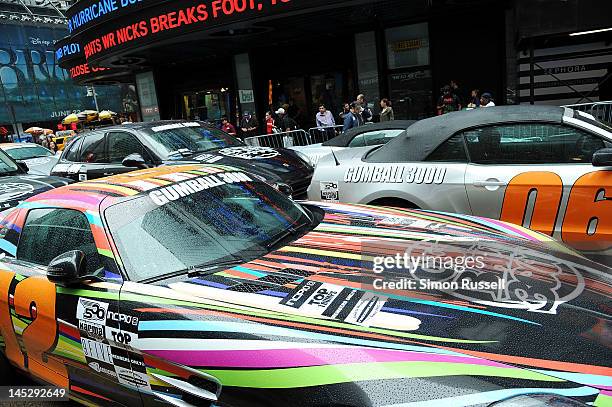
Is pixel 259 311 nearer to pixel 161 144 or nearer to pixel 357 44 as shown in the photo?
pixel 161 144

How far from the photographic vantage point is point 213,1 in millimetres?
10914

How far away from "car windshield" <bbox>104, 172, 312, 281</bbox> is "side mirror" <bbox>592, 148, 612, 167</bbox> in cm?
243

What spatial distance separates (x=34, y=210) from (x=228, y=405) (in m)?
2.21

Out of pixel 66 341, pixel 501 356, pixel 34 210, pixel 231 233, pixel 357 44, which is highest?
pixel 357 44

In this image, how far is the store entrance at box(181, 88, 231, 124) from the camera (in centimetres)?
1762

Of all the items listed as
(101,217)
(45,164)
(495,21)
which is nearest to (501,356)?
(101,217)

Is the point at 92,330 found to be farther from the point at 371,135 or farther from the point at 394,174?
the point at 371,135

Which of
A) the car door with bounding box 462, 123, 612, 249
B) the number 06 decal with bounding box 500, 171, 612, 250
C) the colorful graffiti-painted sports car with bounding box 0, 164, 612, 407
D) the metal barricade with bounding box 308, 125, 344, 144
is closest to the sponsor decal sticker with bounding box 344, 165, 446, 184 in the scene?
the car door with bounding box 462, 123, 612, 249

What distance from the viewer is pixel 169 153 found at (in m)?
6.92

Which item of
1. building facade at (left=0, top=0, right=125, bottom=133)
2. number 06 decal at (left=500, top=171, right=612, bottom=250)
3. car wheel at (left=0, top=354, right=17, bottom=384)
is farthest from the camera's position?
building facade at (left=0, top=0, right=125, bottom=133)

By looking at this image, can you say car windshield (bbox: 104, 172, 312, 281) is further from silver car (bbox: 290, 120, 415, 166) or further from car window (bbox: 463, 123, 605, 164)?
silver car (bbox: 290, 120, 415, 166)

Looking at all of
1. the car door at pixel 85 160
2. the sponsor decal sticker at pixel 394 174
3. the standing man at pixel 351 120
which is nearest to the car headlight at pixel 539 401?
the sponsor decal sticker at pixel 394 174

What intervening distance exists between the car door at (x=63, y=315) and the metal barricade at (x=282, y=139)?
28.7 ft

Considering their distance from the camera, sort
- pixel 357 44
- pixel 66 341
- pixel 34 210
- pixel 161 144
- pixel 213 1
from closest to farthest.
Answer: pixel 66 341 < pixel 34 210 < pixel 161 144 < pixel 213 1 < pixel 357 44
